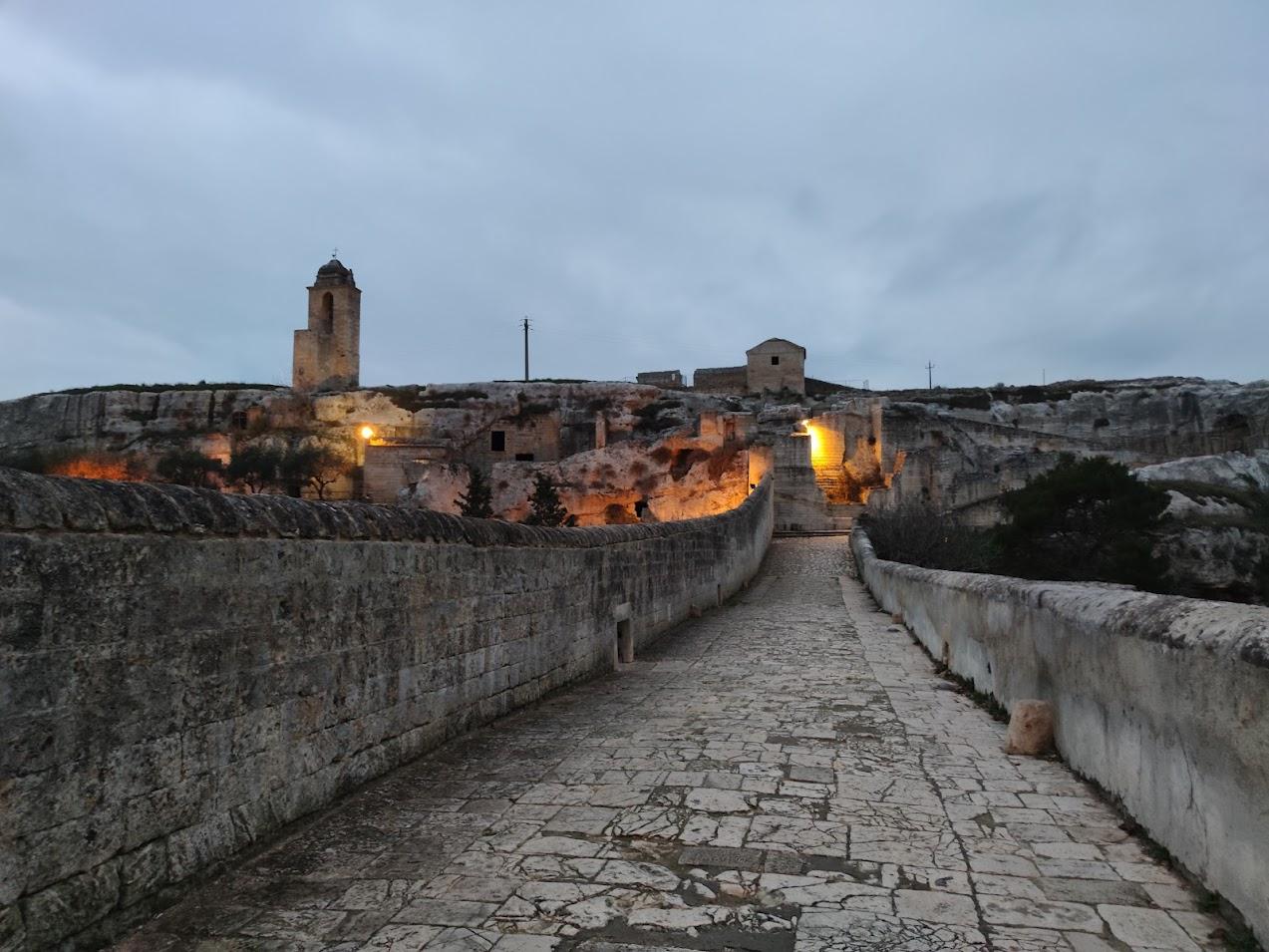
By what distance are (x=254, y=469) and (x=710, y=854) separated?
45703 mm

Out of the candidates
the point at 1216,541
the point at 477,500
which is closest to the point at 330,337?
the point at 477,500

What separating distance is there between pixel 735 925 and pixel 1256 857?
5.33ft

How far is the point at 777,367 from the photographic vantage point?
55438mm

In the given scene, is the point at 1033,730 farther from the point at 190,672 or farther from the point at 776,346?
the point at 776,346

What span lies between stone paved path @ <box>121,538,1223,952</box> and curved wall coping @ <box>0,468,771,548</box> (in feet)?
4.47

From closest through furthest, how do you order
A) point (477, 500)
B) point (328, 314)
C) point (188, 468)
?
point (477, 500)
point (188, 468)
point (328, 314)

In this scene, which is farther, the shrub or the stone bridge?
the shrub

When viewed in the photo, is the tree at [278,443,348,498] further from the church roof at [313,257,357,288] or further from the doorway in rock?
the doorway in rock

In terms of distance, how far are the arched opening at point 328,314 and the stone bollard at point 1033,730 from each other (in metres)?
57.1

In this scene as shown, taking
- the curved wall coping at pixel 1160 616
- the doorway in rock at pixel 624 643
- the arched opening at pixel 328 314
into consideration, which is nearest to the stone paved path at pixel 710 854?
the curved wall coping at pixel 1160 616

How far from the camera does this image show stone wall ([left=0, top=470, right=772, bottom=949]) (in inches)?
102

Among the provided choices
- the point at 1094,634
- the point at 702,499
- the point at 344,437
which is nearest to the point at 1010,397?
the point at 702,499

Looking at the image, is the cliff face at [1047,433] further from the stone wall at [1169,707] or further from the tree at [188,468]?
the tree at [188,468]

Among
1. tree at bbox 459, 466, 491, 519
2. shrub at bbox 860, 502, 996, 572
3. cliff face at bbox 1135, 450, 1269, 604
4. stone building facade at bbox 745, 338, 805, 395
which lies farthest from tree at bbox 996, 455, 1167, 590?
→ stone building facade at bbox 745, 338, 805, 395
